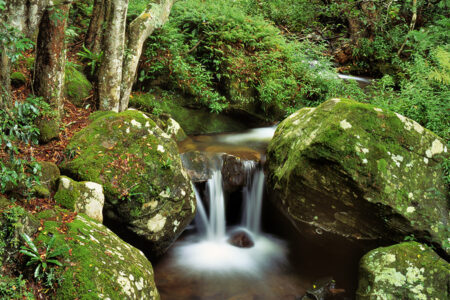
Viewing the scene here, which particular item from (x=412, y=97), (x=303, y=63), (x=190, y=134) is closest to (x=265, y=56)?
(x=303, y=63)

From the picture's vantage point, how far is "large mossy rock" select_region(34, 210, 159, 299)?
2922mm

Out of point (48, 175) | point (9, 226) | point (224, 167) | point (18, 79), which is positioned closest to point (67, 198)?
point (48, 175)

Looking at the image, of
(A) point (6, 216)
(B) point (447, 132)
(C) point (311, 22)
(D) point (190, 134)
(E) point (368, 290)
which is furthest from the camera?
(C) point (311, 22)

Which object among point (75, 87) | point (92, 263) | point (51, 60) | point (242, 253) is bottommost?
point (242, 253)

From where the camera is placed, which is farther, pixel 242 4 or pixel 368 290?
pixel 242 4

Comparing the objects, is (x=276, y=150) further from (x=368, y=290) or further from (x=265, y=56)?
(x=265, y=56)

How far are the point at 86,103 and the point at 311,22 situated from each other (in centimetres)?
1143

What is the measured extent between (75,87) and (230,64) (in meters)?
4.14

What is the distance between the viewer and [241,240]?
6113 mm

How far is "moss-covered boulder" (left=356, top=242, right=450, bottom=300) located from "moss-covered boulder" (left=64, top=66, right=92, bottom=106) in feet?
19.6

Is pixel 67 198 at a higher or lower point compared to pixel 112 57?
lower

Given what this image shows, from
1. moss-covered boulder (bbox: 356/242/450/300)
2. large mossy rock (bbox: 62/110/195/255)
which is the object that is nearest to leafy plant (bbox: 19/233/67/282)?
large mossy rock (bbox: 62/110/195/255)

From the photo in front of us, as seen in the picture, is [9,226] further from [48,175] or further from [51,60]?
[51,60]

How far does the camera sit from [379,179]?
4914mm
